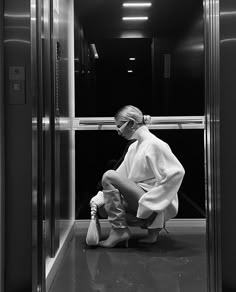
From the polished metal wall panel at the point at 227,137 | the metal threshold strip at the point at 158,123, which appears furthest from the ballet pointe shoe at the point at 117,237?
the polished metal wall panel at the point at 227,137

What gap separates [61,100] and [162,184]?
1.03m

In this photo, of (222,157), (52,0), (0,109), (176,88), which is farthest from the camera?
(176,88)

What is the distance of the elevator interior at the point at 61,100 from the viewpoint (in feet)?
6.10

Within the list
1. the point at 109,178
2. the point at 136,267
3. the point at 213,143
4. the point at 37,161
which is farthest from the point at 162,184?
the point at 37,161

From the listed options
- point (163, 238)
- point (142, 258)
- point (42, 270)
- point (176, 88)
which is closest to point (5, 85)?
point (42, 270)

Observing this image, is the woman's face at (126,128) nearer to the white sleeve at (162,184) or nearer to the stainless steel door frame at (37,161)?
the white sleeve at (162,184)

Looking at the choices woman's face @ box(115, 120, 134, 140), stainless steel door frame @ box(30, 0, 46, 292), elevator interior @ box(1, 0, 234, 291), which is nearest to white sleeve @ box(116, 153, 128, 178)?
woman's face @ box(115, 120, 134, 140)

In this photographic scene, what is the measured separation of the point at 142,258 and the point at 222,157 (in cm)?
138

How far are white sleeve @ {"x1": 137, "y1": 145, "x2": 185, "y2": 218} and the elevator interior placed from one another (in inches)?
24.3

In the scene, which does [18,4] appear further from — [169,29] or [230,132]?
[169,29]

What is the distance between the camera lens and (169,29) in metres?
4.47

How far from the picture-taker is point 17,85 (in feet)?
6.10

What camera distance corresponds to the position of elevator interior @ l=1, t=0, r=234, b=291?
6.10ft

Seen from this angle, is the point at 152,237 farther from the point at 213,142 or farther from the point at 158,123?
the point at 213,142
